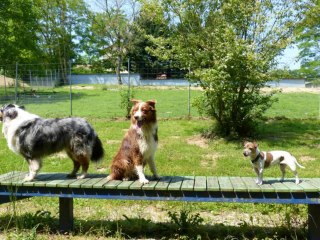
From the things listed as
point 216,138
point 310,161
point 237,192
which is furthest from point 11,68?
point 237,192

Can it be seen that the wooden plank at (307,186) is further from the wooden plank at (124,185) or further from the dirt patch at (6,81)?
the dirt patch at (6,81)

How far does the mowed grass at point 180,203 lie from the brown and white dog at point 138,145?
2.29 feet

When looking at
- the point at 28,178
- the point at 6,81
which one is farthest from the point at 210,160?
the point at 6,81

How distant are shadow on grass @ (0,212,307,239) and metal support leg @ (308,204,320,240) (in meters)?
0.20

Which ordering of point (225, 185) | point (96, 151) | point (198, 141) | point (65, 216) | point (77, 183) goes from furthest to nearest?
point (198, 141), point (96, 151), point (65, 216), point (77, 183), point (225, 185)

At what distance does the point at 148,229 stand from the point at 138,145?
122 centimetres

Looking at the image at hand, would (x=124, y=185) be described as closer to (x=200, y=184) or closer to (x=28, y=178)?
(x=200, y=184)

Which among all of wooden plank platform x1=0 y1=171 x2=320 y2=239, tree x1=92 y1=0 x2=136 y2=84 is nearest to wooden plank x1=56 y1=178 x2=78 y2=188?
wooden plank platform x1=0 y1=171 x2=320 y2=239

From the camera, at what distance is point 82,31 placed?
49531 mm

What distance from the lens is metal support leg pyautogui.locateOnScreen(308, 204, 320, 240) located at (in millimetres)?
4836

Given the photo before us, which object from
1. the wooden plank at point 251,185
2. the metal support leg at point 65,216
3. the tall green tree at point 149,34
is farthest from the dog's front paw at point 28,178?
the tall green tree at point 149,34

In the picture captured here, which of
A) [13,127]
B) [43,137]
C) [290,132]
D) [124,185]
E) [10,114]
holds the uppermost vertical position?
[10,114]

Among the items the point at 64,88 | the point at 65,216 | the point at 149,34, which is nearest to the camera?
the point at 65,216

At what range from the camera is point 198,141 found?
11.5 metres
